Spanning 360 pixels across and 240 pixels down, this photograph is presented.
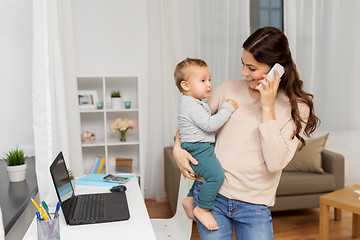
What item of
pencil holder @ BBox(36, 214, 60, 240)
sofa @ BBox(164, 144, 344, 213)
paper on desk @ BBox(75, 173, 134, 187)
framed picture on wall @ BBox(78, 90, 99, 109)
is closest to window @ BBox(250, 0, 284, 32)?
sofa @ BBox(164, 144, 344, 213)

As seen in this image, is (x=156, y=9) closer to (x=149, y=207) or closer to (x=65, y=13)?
(x=65, y=13)

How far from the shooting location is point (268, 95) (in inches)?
50.6

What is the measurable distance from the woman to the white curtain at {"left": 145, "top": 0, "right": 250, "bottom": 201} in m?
2.39

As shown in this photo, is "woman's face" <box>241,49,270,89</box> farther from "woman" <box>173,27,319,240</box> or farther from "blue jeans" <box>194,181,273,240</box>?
"blue jeans" <box>194,181,273,240</box>

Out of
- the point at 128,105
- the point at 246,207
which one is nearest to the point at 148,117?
the point at 128,105

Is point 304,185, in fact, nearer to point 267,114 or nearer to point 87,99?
point 267,114

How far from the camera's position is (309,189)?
10.4 feet

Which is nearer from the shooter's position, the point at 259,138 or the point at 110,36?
the point at 259,138

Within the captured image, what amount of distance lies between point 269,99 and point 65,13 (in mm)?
2662

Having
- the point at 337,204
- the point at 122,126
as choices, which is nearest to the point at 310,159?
the point at 337,204

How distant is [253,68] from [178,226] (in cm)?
104

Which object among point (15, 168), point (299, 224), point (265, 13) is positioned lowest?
point (299, 224)

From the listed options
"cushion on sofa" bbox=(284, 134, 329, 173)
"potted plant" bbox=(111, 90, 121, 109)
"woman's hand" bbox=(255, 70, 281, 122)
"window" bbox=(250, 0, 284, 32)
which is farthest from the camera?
"window" bbox=(250, 0, 284, 32)

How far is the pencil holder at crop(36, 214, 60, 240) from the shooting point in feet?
3.87
